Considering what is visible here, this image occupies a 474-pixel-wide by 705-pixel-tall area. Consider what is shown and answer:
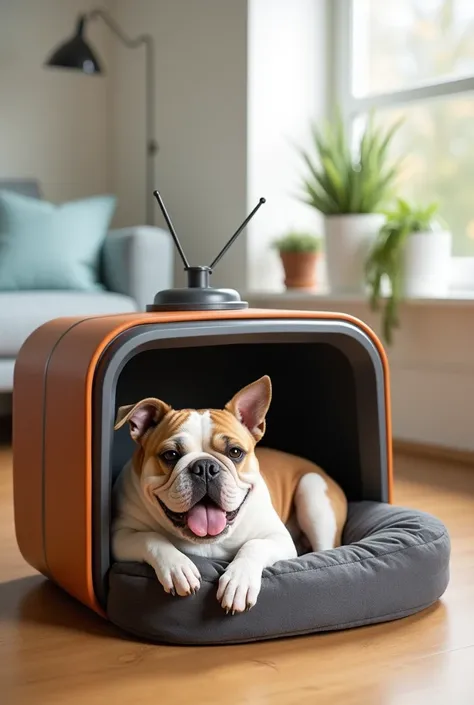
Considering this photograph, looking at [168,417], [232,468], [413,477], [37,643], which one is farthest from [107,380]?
[413,477]

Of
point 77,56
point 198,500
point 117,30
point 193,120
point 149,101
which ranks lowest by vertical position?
point 198,500

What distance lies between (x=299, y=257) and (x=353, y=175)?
0.39 meters

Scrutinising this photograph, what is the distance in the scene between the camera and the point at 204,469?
5.13 ft

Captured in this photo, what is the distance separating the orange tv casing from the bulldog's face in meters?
0.10

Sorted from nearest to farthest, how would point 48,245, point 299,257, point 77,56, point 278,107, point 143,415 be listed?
point 143,415 → point 48,245 → point 299,257 → point 278,107 → point 77,56

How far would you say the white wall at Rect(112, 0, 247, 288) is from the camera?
3.97 m

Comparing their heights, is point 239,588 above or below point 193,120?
below

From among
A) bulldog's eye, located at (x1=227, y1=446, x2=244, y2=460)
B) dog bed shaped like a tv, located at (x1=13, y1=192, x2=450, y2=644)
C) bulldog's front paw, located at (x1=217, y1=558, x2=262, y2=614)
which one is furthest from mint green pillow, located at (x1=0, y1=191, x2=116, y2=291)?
bulldog's front paw, located at (x1=217, y1=558, x2=262, y2=614)

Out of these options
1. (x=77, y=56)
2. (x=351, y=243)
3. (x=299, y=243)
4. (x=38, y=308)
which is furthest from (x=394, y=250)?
(x=77, y=56)

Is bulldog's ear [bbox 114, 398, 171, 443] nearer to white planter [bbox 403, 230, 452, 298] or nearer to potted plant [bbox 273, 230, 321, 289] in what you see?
white planter [bbox 403, 230, 452, 298]

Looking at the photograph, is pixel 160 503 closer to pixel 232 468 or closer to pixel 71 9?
pixel 232 468

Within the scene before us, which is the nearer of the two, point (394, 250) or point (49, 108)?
point (394, 250)

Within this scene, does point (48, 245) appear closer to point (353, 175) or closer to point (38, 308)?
point (38, 308)

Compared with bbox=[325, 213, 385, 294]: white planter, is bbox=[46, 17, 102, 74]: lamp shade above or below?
above
